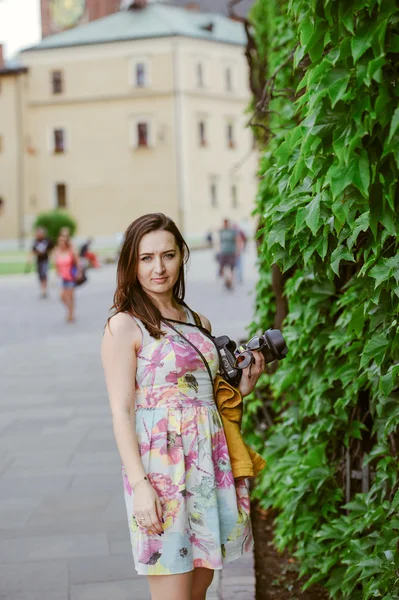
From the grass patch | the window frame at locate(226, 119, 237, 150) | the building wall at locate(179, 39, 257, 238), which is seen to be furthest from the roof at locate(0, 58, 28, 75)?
the grass patch

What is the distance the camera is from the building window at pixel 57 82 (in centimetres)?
7144

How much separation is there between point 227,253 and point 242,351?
23932 mm

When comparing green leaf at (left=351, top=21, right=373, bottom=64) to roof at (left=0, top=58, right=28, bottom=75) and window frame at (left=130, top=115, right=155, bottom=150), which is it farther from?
roof at (left=0, top=58, right=28, bottom=75)

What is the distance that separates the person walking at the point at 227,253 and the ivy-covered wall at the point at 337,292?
66.4ft

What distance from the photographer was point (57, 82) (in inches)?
2813

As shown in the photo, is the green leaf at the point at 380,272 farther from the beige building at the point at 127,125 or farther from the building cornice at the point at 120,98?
the building cornice at the point at 120,98

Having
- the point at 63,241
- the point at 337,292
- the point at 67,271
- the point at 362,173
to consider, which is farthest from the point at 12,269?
the point at 362,173

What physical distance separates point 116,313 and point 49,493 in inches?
150

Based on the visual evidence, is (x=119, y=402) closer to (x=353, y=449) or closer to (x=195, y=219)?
(x=353, y=449)

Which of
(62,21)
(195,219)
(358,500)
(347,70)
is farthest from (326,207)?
(62,21)

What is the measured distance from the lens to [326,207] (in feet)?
8.91

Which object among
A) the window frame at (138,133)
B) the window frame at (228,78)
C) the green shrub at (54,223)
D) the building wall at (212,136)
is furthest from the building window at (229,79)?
the green shrub at (54,223)

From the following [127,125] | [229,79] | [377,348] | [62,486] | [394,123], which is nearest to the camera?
[394,123]

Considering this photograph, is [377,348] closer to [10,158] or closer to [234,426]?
[234,426]
